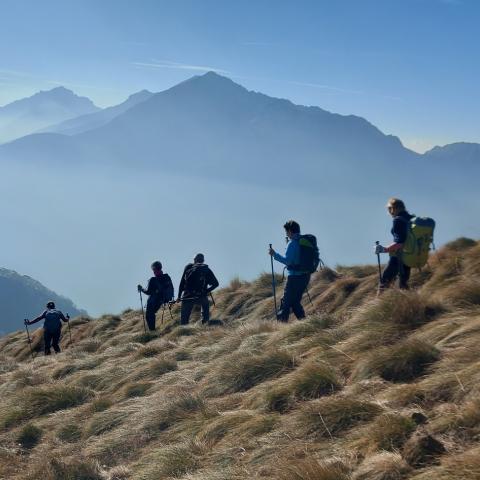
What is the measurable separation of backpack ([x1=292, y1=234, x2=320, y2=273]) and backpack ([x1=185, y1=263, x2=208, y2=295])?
191 inches

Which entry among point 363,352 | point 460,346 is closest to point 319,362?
point 363,352

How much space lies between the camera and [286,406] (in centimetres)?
676

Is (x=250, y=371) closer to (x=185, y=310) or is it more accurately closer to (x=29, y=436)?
(x=29, y=436)

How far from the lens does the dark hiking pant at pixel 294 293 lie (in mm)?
11945

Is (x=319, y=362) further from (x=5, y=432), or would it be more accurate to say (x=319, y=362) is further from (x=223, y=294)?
(x=223, y=294)

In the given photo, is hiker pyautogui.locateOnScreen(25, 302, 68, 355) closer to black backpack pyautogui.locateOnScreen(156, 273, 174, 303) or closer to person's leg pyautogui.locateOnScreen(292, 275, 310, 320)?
black backpack pyautogui.locateOnScreen(156, 273, 174, 303)

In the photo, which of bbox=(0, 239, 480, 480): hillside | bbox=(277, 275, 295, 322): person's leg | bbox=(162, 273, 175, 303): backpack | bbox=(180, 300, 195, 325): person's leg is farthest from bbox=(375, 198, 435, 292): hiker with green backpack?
bbox=(162, 273, 175, 303): backpack

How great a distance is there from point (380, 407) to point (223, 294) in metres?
→ 15.6

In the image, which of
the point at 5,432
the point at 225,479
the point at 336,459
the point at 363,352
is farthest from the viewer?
the point at 5,432

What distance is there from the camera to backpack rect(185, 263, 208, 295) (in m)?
16.2

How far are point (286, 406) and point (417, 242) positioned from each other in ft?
18.8

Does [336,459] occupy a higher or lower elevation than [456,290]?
lower

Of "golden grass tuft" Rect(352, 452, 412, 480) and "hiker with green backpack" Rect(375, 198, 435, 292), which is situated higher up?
"hiker with green backpack" Rect(375, 198, 435, 292)

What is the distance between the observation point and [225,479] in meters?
5.34
